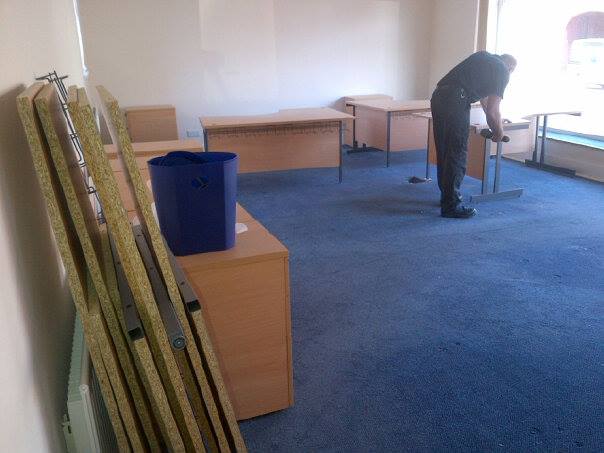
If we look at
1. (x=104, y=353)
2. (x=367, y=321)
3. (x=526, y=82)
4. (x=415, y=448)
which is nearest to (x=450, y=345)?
(x=367, y=321)

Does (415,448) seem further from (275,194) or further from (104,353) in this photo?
(275,194)

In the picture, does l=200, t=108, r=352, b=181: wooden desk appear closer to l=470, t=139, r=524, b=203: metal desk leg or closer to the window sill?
l=470, t=139, r=524, b=203: metal desk leg

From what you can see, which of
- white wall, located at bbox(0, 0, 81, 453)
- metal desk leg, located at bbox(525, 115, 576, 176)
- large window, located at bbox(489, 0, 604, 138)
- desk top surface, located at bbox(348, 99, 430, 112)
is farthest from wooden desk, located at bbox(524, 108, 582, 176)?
white wall, located at bbox(0, 0, 81, 453)

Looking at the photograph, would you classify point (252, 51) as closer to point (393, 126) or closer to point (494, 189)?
point (393, 126)

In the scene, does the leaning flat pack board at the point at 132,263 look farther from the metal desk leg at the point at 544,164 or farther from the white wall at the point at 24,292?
the metal desk leg at the point at 544,164

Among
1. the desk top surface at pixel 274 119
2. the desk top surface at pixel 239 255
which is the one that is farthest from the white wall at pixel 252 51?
the desk top surface at pixel 239 255

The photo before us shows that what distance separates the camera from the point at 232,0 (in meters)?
6.88

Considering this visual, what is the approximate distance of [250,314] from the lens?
6.17 ft

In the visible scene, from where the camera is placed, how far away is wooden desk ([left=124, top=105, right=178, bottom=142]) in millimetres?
6207

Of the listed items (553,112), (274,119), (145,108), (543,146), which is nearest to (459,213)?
(553,112)

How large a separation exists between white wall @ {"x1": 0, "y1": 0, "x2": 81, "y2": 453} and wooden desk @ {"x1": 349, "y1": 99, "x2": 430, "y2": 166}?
5062 millimetres

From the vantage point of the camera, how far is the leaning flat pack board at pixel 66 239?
1.13 meters

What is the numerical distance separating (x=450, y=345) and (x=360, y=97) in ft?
18.3

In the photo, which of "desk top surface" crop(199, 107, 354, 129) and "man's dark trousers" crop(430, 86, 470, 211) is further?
"desk top surface" crop(199, 107, 354, 129)
